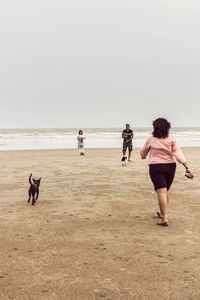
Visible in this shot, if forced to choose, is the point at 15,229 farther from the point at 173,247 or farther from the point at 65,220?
the point at 173,247

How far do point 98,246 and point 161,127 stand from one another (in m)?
2.55

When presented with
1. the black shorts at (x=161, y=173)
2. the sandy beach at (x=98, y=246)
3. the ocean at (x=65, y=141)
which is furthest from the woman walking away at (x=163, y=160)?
the ocean at (x=65, y=141)

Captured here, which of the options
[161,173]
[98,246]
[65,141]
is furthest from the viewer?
[65,141]

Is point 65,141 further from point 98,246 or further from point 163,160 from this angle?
point 98,246

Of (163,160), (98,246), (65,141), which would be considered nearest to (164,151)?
(163,160)

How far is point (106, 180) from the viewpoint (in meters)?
14.7

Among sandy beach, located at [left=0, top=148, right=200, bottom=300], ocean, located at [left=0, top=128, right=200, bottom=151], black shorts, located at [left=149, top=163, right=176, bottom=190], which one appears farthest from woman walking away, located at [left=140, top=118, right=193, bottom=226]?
ocean, located at [left=0, top=128, right=200, bottom=151]

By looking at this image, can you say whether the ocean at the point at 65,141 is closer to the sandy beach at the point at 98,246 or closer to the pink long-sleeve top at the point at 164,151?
the sandy beach at the point at 98,246

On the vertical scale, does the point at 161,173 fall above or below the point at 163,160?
below

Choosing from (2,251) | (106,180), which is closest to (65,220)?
(2,251)

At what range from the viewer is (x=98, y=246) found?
6.56 meters

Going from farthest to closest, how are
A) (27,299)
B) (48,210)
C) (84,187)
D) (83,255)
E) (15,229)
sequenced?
(84,187) → (48,210) → (15,229) → (83,255) → (27,299)

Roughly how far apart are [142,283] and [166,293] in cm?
38

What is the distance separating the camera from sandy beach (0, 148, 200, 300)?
16.0 feet
